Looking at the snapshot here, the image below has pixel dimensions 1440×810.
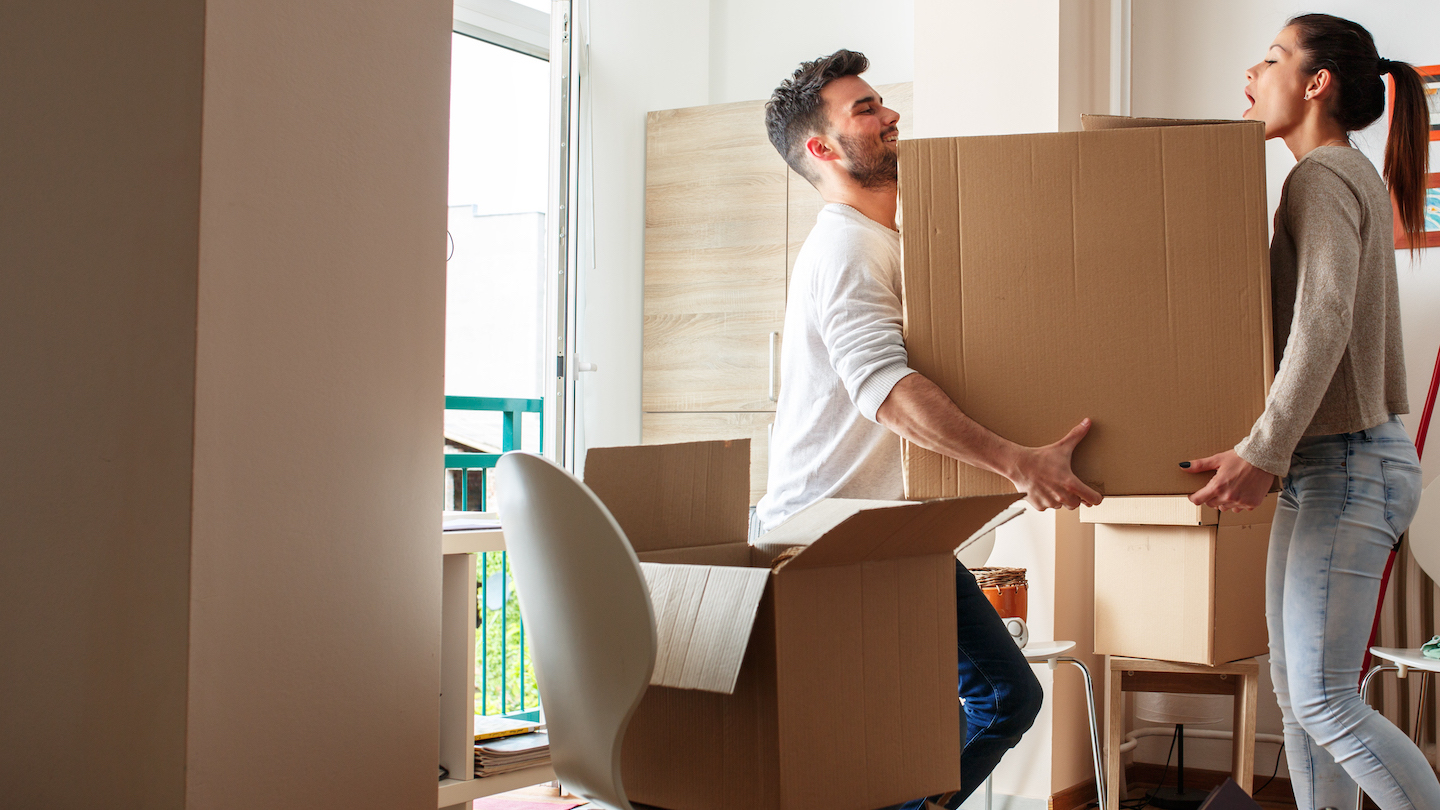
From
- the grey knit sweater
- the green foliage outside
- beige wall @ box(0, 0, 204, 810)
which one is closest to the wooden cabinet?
the green foliage outside

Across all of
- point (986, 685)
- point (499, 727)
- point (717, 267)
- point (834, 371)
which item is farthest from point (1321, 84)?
point (717, 267)

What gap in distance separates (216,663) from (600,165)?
2.73 meters

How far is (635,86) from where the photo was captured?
143 inches

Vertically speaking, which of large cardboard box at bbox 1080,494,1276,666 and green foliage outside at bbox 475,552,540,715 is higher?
large cardboard box at bbox 1080,494,1276,666

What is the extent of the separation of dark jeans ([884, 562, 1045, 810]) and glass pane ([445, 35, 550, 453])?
198 centimetres

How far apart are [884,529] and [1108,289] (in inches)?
15.9

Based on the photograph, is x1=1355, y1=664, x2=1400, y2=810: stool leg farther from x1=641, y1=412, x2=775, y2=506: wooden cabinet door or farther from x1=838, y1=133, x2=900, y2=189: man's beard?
x1=641, y1=412, x2=775, y2=506: wooden cabinet door

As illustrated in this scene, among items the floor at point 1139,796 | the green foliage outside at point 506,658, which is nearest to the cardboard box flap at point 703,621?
the floor at point 1139,796

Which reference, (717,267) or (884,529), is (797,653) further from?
(717,267)

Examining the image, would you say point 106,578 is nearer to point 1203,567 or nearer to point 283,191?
point 283,191

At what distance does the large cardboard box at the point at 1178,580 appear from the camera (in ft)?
7.17

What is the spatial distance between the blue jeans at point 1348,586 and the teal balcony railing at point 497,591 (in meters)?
1.89

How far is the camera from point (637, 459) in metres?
1.25

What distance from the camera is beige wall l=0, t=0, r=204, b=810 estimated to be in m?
0.98
